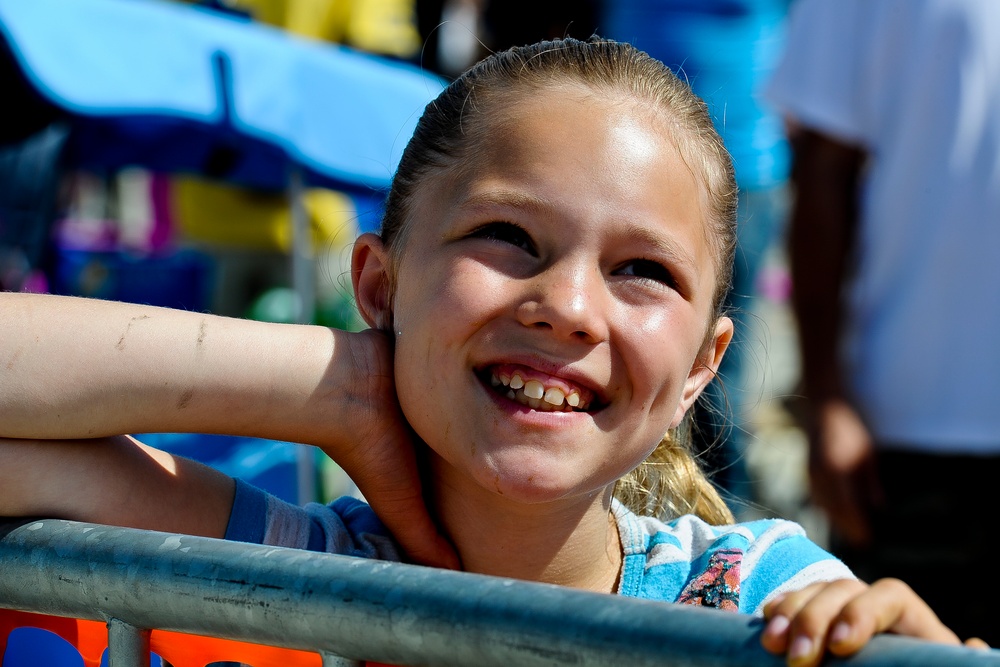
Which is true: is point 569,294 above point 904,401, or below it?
above

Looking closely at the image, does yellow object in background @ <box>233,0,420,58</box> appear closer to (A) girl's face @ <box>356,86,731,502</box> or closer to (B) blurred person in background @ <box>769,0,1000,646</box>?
(B) blurred person in background @ <box>769,0,1000,646</box>

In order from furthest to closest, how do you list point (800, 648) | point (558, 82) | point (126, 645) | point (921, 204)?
point (921, 204)
point (558, 82)
point (126, 645)
point (800, 648)

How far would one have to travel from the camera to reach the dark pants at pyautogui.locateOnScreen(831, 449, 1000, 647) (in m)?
2.73

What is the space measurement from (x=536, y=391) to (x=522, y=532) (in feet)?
1.09

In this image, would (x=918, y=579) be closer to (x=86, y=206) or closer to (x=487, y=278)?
(x=487, y=278)

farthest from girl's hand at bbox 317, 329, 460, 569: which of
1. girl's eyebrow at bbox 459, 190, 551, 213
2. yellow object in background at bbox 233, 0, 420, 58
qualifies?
yellow object in background at bbox 233, 0, 420, 58

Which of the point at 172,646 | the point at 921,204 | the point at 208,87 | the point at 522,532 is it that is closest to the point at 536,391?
the point at 522,532

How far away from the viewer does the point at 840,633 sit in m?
0.87

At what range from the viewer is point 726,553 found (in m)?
1.71

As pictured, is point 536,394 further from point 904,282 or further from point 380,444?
point 904,282

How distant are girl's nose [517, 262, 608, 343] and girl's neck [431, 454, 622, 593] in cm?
34

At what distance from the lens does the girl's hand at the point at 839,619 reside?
0.85 metres

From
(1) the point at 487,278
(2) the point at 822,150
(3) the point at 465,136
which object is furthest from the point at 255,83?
(1) the point at 487,278

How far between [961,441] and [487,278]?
Result: 1671mm
